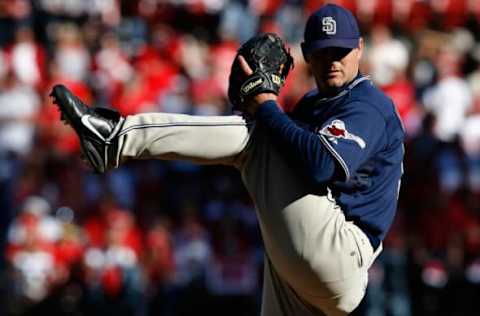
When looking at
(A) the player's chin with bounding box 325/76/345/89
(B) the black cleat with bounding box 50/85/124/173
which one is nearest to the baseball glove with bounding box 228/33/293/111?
(A) the player's chin with bounding box 325/76/345/89

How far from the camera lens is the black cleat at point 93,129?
463 centimetres

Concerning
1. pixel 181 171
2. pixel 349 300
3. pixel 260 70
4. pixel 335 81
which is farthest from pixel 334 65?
pixel 181 171

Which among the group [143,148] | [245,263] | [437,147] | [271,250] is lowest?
[245,263]

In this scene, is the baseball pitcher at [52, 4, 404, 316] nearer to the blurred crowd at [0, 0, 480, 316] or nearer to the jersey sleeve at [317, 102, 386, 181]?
the jersey sleeve at [317, 102, 386, 181]

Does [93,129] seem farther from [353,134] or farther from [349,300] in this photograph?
[349,300]

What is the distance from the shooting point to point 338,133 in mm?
4504

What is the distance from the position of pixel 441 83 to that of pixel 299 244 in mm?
6489

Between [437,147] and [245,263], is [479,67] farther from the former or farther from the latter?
[245,263]

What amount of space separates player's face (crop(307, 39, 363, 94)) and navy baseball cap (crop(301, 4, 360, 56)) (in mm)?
47

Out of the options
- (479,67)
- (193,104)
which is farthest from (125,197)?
(479,67)

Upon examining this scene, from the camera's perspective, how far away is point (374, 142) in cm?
458

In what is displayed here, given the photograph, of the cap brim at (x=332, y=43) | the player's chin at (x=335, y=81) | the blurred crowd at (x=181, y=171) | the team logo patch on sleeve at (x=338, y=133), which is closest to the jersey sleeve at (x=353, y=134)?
the team logo patch on sleeve at (x=338, y=133)

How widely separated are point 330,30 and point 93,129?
115 cm

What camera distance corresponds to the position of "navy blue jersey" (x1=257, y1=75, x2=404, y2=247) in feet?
14.6
